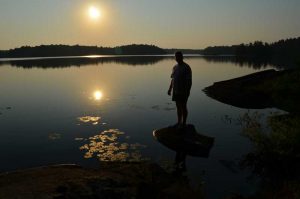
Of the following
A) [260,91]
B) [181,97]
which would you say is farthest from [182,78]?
[260,91]

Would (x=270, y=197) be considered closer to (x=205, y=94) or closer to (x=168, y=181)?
(x=168, y=181)

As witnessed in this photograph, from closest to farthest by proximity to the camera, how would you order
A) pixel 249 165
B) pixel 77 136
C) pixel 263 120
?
pixel 249 165 < pixel 77 136 < pixel 263 120

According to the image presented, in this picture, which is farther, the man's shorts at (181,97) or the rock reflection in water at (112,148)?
the man's shorts at (181,97)

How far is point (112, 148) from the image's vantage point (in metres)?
13.3

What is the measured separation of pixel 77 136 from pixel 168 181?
23.6 feet

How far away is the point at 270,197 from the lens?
8312 millimetres

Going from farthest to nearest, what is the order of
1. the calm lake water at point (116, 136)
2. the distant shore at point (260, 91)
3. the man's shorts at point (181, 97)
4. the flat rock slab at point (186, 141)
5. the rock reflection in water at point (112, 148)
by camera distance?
1. the man's shorts at point (181, 97)
2. the distant shore at point (260, 91)
3. the flat rock slab at point (186, 141)
4. the rock reflection in water at point (112, 148)
5. the calm lake water at point (116, 136)

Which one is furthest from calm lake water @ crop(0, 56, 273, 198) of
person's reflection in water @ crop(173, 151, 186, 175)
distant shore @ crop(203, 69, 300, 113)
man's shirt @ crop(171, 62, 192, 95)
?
man's shirt @ crop(171, 62, 192, 95)

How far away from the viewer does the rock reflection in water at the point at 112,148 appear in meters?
12.1

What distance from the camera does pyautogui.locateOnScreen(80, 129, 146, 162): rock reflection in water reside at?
39.7 ft

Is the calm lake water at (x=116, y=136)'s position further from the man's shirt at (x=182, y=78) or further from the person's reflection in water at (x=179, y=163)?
the man's shirt at (x=182, y=78)

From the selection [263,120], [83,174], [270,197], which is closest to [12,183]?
[83,174]

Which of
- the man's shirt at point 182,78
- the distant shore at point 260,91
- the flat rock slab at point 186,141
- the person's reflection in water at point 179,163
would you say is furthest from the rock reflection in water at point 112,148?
the distant shore at point 260,91

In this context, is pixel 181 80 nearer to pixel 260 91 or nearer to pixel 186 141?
pixel 186 141
